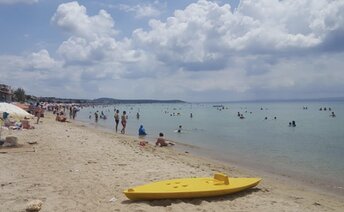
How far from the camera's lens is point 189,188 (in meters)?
7.75

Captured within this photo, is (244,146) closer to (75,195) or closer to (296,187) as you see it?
(296,187)

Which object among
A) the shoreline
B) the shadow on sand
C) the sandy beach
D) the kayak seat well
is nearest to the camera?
the sandy beach

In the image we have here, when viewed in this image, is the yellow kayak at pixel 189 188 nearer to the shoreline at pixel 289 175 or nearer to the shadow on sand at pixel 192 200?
the shadow on sand at pixel 192 200

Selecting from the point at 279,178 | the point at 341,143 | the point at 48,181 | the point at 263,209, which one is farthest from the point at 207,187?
the point at 341,143

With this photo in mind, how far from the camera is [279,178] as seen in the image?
12719 mm

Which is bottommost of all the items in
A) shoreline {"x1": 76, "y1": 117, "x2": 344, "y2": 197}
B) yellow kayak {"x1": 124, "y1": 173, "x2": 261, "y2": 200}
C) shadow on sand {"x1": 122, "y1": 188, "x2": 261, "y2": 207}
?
shoreline {"x1": 76, "y1": 117, "x2": 344, "y2": 197}

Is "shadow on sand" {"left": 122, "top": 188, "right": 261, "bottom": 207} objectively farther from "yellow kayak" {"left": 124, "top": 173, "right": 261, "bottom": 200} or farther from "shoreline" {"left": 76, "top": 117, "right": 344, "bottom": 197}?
"shoreline" {"left": 76, "top": 117, "right": 344, "bottom": 197}

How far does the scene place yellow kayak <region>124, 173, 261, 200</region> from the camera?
24.1 feet

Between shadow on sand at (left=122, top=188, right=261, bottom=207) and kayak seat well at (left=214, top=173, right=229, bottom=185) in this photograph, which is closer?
shadow on sand at (left=122, top=188, right=261, bottom=207)

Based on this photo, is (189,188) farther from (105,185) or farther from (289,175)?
A: (289,175)

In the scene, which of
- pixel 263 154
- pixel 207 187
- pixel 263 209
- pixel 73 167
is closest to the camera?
pixel 263 209

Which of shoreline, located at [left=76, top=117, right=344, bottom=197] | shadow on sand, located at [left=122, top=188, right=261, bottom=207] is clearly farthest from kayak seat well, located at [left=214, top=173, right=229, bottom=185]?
shoreline, located at [left=76, top=117, right=344, bottom=197]

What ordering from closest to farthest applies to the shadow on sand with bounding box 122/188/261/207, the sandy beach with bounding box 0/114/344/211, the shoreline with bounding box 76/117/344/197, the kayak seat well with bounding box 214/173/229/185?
1. the sandy beach with bounding box 0/114/344/211
2. the shadow on sand with bounding box 122/188/261/207
3. the kayak seat well with bounding box 214/173/229/185
4. the shoreline with bounding box 76/117/344/197

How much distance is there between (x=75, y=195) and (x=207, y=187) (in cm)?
278
